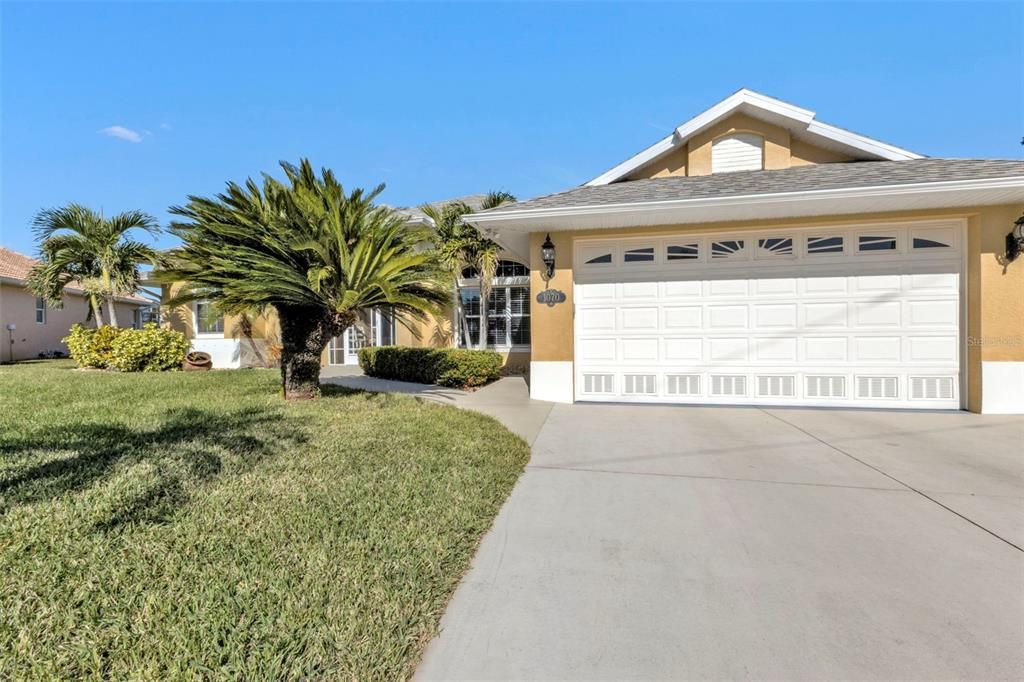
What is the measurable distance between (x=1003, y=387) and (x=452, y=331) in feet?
38.1

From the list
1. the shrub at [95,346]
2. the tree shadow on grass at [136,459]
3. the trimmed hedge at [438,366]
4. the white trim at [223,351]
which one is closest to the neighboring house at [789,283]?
the trimmed hedge at [438,366]

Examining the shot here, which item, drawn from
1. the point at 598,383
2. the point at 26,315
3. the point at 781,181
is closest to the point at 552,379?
the point at 598,383

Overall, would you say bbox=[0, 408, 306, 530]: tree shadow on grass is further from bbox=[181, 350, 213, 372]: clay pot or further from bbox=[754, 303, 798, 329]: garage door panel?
bbox=[181, 350, 213, 372]: clay pot

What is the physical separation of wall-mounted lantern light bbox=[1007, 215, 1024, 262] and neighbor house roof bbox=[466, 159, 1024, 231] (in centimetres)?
37

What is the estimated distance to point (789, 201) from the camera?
6.26m

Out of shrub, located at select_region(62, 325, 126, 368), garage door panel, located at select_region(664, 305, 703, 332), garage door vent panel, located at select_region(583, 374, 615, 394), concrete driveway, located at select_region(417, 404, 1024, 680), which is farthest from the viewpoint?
shrub, located at select_region(62, 325, 126, 368)

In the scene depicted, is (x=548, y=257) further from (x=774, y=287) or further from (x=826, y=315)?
(x=826, y=315)

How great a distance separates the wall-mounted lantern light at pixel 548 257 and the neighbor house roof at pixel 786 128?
10.4 ft

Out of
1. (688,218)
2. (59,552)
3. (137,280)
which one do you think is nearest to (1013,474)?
(688,218)

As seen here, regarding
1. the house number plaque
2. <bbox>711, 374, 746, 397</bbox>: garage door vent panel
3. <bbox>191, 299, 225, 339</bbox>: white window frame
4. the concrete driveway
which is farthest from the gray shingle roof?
<bbox>191, 299, 225, 339</bbox>: white window frame

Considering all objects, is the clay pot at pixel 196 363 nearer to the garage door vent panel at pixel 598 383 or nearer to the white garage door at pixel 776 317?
the garage door vent panel at pixel 598 383

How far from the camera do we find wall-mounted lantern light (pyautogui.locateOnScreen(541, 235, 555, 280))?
7.43m

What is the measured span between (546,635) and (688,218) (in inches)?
262

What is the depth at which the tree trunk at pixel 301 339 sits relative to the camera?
650 cm
